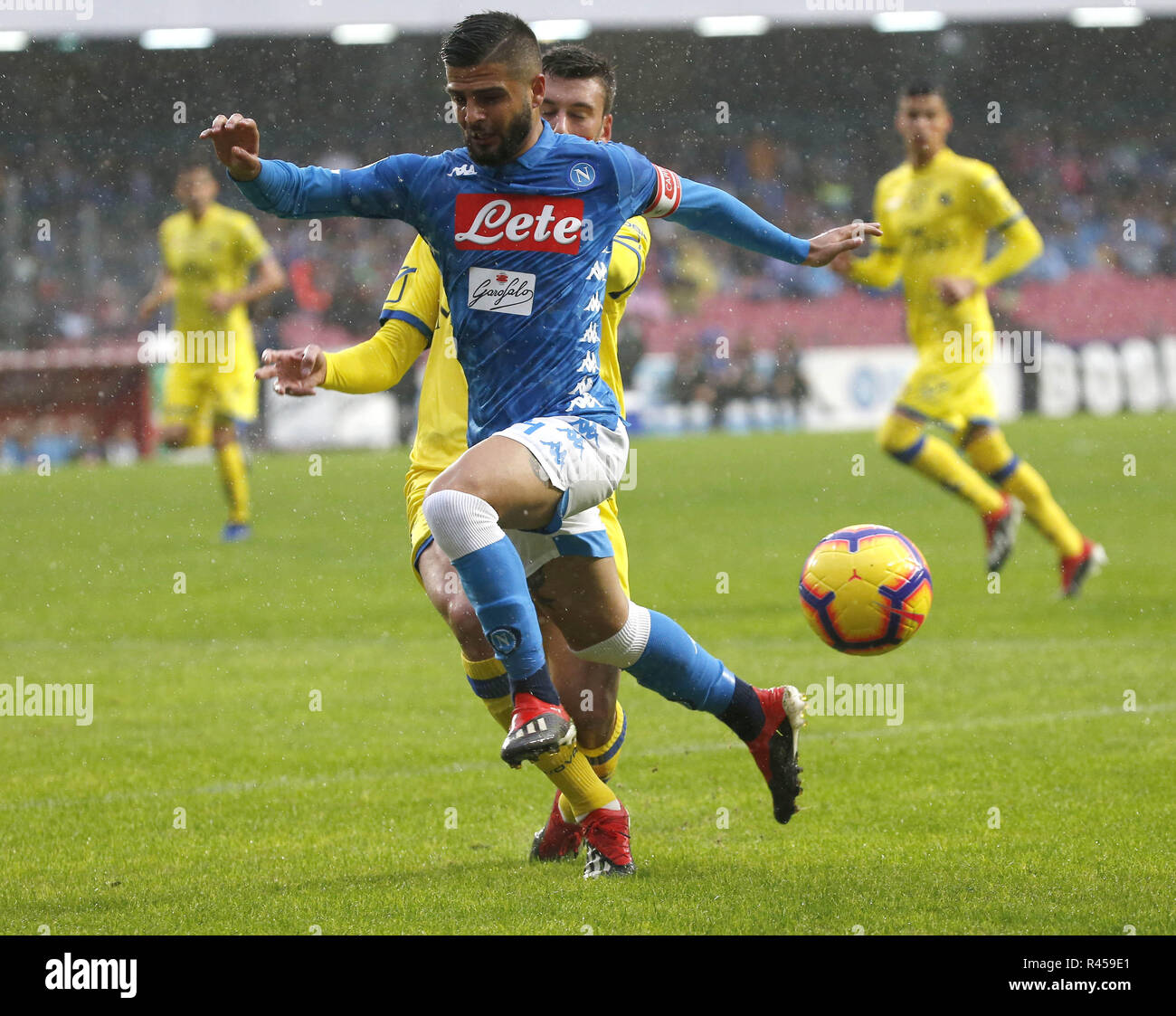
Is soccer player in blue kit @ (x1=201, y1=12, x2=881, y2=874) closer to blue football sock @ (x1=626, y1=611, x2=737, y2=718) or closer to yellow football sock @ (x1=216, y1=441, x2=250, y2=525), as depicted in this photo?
blue football sock @ (x1=626, y1=611, x2=737, y2=718)

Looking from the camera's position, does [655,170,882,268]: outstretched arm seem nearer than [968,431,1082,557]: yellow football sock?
Yes

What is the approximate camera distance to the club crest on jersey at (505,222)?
12.1ft

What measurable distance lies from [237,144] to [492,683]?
5.39 ft

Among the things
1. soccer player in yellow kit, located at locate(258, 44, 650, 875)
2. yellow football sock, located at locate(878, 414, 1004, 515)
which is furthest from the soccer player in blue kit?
yellow football sock, located at locate(878, 414, 1004, 515)

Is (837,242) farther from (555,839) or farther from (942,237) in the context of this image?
(942,237)

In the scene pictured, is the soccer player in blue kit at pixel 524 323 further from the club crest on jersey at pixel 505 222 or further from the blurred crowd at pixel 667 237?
the blurred crowd at pixel 667 237

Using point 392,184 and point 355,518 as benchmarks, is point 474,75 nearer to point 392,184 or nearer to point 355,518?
point 392,184

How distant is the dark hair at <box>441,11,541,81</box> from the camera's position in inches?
140

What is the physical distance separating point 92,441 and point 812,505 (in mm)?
10756

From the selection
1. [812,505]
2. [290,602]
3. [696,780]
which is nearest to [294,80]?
[812,505]

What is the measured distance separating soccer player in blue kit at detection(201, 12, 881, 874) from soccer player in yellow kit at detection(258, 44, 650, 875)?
219mm

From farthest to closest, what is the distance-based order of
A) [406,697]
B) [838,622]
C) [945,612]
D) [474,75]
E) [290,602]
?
[290,602] → [945,612] → [406,697] → [838,622] → [474,75]

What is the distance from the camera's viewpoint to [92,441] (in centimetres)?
2027

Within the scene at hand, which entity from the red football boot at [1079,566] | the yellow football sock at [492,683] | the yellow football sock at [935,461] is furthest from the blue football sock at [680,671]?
the red football boot at [1079,566]
